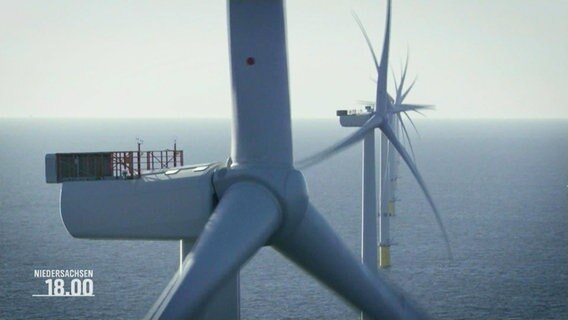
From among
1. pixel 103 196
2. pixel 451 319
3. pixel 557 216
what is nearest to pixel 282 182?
pixel 103 196

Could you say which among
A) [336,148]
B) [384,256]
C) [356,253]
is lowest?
[356,253]

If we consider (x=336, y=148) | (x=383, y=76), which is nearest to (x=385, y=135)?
(x=383, y=76)

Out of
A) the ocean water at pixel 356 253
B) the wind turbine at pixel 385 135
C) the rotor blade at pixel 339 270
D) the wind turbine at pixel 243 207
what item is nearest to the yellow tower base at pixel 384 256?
the ocean water at pixel 356 253

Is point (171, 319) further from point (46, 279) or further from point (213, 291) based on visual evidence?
point (46, 279)

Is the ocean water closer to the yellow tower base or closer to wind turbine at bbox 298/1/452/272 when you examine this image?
the yellow tower base

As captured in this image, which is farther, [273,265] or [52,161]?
[273,265]

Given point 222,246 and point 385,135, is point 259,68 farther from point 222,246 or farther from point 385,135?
point 385,135

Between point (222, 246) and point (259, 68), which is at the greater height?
point (259, 68)
